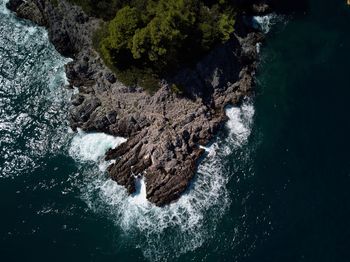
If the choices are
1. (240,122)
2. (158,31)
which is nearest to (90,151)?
(158,31)

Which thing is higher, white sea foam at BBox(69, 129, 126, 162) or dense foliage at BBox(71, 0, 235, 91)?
dense foliage at BBox(71, 0, 235, 91)

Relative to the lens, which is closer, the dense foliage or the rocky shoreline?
the dense foliage

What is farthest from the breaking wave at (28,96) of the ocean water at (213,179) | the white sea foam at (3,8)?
the white sea foam at (3,8)

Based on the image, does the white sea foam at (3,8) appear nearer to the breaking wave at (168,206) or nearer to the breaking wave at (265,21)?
the breaking wave at (168,206)

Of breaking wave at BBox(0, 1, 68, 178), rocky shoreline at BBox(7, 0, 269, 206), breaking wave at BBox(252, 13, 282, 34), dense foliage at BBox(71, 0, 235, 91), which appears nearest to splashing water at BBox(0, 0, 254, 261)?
breaking wave at BBox(0, 1, 68, 178)

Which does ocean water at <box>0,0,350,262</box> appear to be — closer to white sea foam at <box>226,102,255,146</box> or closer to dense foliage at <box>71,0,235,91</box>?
white sea foam at <box>226,102,255,146</box>

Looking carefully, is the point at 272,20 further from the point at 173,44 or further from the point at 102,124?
the point at 102,124

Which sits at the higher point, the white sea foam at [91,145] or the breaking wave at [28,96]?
the breaking wave at [28,96]

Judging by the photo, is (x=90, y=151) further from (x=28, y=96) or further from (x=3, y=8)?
(x=3, y=8)
